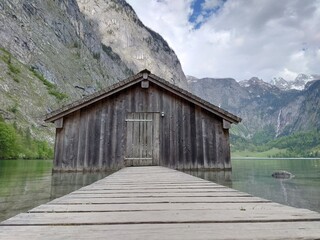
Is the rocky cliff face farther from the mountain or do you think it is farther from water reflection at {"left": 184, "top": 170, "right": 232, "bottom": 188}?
water reflection at {"left": 184, "top": 170, "right": 232, "bottom": 188}

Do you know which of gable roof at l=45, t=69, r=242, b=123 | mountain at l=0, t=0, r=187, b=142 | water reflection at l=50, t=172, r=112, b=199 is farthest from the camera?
mountain at l=0, t=0, r=187, b=142

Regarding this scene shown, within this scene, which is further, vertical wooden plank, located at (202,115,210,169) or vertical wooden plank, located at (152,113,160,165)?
vertical wooden plank, located at (152,113,160,165)

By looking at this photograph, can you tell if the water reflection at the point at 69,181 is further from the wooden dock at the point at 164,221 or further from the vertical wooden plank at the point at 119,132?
the wooden dock at the point at 164,221

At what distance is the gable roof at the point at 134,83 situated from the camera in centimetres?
1089

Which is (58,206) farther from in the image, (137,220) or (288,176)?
(288,176)

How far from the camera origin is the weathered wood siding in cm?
1104

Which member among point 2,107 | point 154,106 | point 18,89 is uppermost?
point 18,89

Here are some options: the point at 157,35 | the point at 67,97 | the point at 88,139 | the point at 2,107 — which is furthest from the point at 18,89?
the point at 157,35

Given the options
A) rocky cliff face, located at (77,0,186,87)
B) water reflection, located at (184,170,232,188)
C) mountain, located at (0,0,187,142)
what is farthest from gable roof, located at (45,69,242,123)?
rocky cliff face, located at (77,0,186,87)

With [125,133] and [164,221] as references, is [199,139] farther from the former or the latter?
[164,221]

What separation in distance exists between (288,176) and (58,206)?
47.9 feet

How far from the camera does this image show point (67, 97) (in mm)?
75250

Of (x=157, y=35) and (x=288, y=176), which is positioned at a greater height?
(x=157, y=35)

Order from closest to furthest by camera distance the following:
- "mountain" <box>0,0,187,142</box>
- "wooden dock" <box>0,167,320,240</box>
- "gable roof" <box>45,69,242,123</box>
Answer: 1. "wooden dock" <box>0,167,320,240</box>
2. "gable roof" <box>45,69,242,123</box>
3. "mountain" <box>0,0,187,142</box>
